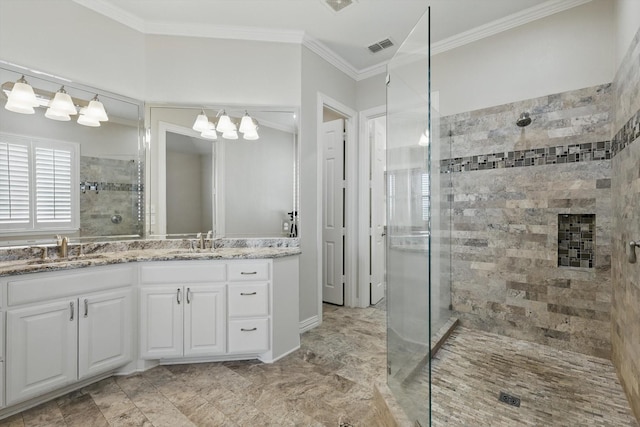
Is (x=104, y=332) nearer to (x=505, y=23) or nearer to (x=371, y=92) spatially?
(x=371, y=92)

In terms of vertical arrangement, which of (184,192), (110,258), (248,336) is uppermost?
(184,192)

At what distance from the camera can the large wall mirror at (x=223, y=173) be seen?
8.71ft

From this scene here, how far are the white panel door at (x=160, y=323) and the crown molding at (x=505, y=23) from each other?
10.6 ft

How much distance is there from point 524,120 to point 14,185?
380cm

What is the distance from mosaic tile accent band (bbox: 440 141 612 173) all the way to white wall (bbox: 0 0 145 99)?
9.69 feet

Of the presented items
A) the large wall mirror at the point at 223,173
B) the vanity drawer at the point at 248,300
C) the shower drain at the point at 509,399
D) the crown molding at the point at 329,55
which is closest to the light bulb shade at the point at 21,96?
the large wall mirror at the point at 223,173

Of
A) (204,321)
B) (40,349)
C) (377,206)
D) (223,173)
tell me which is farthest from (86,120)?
(377,206)

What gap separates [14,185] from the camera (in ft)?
6.63

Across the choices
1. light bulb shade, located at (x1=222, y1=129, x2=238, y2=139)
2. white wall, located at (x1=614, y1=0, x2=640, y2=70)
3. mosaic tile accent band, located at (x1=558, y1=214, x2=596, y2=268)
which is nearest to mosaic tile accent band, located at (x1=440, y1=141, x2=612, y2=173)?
mosaic tile accent band, located at (x1=558, y1=214, x2=596, y2=268)

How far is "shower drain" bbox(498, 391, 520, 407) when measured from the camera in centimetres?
167

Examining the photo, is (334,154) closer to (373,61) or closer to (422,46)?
(373,61)

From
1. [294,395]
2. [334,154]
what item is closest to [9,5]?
[334,154]

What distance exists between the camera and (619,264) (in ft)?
6.47

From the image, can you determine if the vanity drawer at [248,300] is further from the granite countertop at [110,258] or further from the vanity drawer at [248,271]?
the granite countertop at [110,258]
